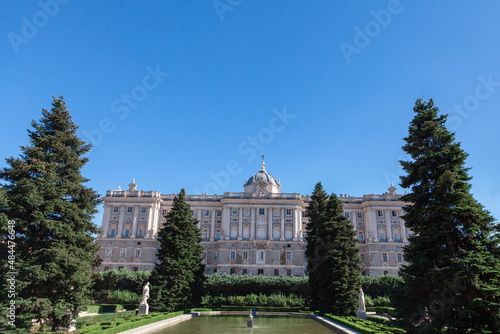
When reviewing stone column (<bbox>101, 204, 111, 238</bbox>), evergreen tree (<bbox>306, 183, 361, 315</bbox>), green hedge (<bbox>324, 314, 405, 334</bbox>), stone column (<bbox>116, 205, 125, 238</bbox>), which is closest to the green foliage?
evergreen tree (<bbox>306, 183, 361, 315</bbox>)

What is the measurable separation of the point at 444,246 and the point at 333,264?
59.4ft

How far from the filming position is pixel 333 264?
32781mm

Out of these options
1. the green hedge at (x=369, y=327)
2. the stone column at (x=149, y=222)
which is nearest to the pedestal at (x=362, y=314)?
the green hedge at (x=369, y=327)

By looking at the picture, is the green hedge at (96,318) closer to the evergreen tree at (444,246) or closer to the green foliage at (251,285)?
the green foliage at (251,285)

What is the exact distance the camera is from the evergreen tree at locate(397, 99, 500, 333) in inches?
529

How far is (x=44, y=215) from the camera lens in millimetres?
18859

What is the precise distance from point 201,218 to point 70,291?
56.0 metres

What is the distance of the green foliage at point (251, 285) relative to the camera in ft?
140

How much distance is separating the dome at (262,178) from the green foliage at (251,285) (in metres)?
34.7

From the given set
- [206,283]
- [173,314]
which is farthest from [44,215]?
[206,283]

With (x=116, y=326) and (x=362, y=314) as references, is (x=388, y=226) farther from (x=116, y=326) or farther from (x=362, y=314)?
(x=116, y=326)

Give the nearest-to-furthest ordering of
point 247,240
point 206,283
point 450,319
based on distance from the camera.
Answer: point 450,319, point 206,283, point 247,240

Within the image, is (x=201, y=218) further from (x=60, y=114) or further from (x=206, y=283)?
(x=60, y=114)

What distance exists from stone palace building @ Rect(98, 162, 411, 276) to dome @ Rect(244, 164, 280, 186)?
3.37m
